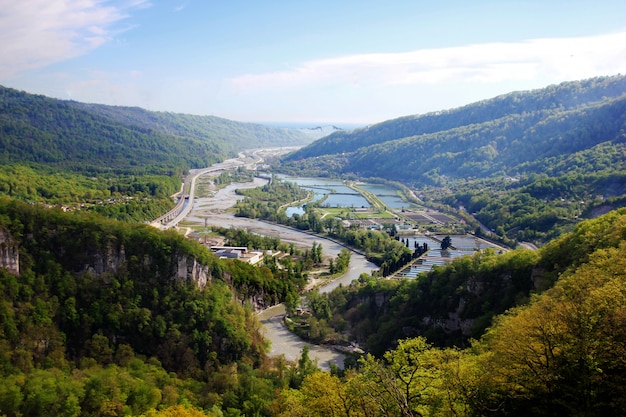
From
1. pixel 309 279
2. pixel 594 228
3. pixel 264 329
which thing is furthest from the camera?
pixel 309 279

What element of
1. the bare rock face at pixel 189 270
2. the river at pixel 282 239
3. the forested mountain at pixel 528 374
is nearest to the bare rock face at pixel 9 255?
the bare rock face at pixel 189 270

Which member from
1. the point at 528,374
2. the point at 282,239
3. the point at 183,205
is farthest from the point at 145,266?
the point at 183,205

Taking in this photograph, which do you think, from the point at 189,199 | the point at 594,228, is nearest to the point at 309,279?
the point at 594,228

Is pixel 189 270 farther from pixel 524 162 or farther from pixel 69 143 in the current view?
pixel 69 143

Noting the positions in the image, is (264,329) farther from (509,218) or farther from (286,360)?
(509,218)

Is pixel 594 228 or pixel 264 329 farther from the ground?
pixel 594 228

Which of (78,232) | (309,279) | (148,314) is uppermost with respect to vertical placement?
(78,232)
